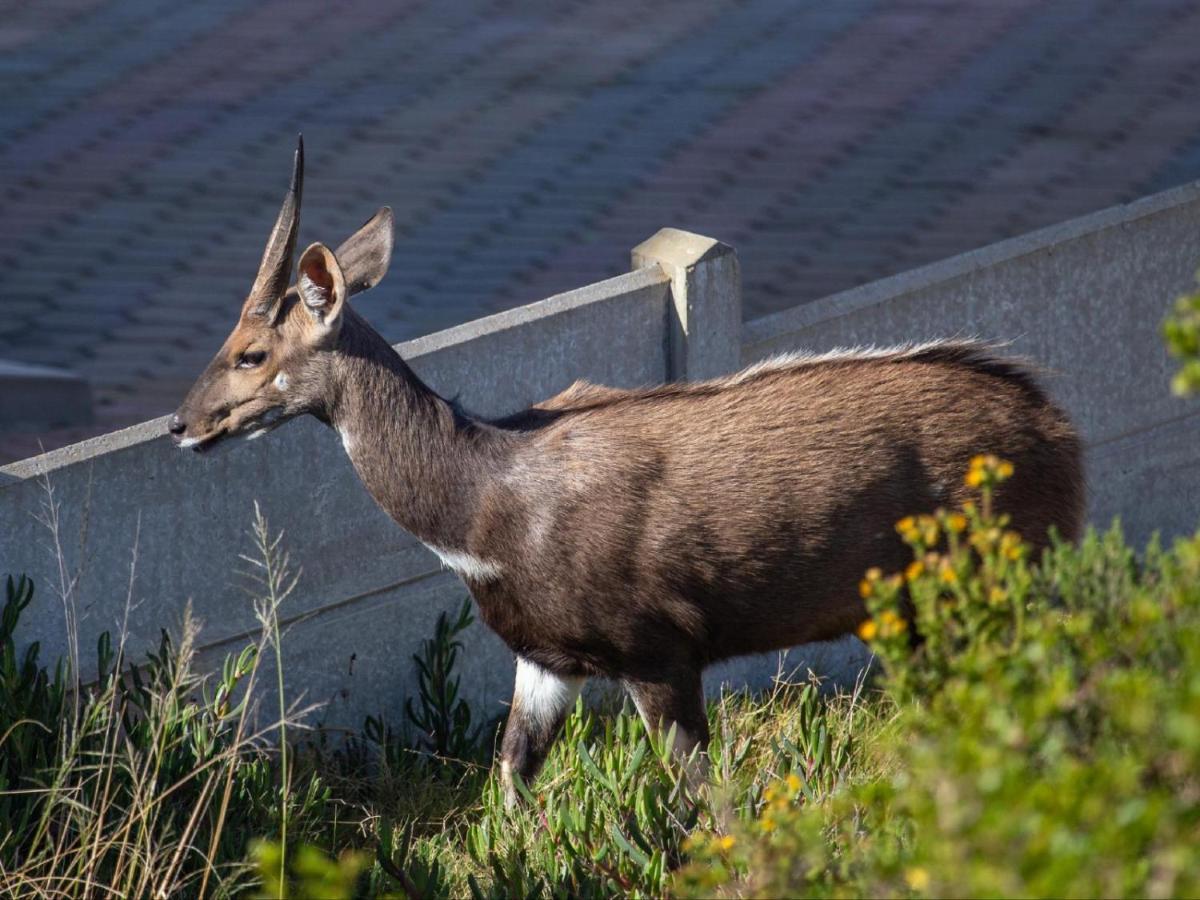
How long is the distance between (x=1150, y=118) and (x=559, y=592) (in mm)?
8434

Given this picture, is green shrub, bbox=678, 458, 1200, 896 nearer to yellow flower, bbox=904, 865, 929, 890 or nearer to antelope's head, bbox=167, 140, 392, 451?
yellow flower, bbox=904, 865, 929, 890

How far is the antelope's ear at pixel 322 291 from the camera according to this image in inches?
216

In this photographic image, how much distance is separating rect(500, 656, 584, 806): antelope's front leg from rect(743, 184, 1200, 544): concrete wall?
5.32 feet

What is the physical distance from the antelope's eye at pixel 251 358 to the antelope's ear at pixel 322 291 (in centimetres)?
15

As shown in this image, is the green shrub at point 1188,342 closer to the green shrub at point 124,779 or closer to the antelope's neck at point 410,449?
the green shrub at point 124,779

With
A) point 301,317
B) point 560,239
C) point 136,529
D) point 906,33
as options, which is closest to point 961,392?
point 301,317

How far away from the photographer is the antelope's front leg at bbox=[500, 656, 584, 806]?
6.12 metres

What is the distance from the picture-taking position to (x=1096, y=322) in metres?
7.88

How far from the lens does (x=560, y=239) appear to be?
11.1 meters

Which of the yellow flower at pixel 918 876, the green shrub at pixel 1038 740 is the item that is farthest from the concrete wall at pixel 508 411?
the yellow flower at pixel 918 876

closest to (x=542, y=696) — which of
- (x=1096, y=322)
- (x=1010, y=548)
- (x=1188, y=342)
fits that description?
(x=1010, y=548)

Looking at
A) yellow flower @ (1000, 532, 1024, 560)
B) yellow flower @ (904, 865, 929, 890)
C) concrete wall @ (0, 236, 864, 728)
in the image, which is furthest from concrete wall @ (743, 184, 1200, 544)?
yellow flower @ (904, 865, 929, 890)

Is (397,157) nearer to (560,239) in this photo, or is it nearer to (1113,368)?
(560,239)

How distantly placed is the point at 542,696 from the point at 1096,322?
9.74 feet
